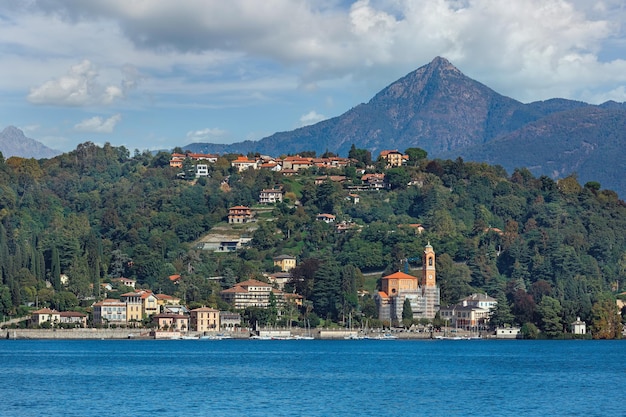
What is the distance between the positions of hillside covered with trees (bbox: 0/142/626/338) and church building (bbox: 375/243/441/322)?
7.50ft

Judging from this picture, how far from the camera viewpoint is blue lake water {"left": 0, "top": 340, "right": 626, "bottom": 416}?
49000 millimetres

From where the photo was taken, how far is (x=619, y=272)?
145875mm

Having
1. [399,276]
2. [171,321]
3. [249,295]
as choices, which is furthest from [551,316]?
[171,321]

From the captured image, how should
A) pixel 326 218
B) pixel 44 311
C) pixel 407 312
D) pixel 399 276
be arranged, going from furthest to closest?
pixel 326 218 → pixel 399 276 → pixel 407 312 → pixel 44 311

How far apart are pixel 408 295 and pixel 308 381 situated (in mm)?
67348

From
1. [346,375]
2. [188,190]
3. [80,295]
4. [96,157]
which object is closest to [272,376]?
[346,375]

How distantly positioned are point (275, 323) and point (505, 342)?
23346 millimetres

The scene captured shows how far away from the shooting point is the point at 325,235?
483 ft

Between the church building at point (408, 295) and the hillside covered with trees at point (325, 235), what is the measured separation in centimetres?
228

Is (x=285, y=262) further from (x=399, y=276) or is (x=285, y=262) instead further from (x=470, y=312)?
(x=470, y=312)

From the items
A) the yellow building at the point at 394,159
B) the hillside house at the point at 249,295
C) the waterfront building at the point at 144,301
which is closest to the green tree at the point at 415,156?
the yellow building at the point at 394,159

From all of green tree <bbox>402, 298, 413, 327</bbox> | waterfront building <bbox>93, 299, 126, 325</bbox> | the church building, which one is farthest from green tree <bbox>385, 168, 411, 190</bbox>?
waterfront building <bbox>93, 299, 126, 325</bbox>

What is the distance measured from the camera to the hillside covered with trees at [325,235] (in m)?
125

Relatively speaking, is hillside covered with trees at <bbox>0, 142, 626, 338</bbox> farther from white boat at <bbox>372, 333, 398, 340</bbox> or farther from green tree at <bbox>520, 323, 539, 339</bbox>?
white boat at <bbox>372, 333, 398, 340</bbox>
